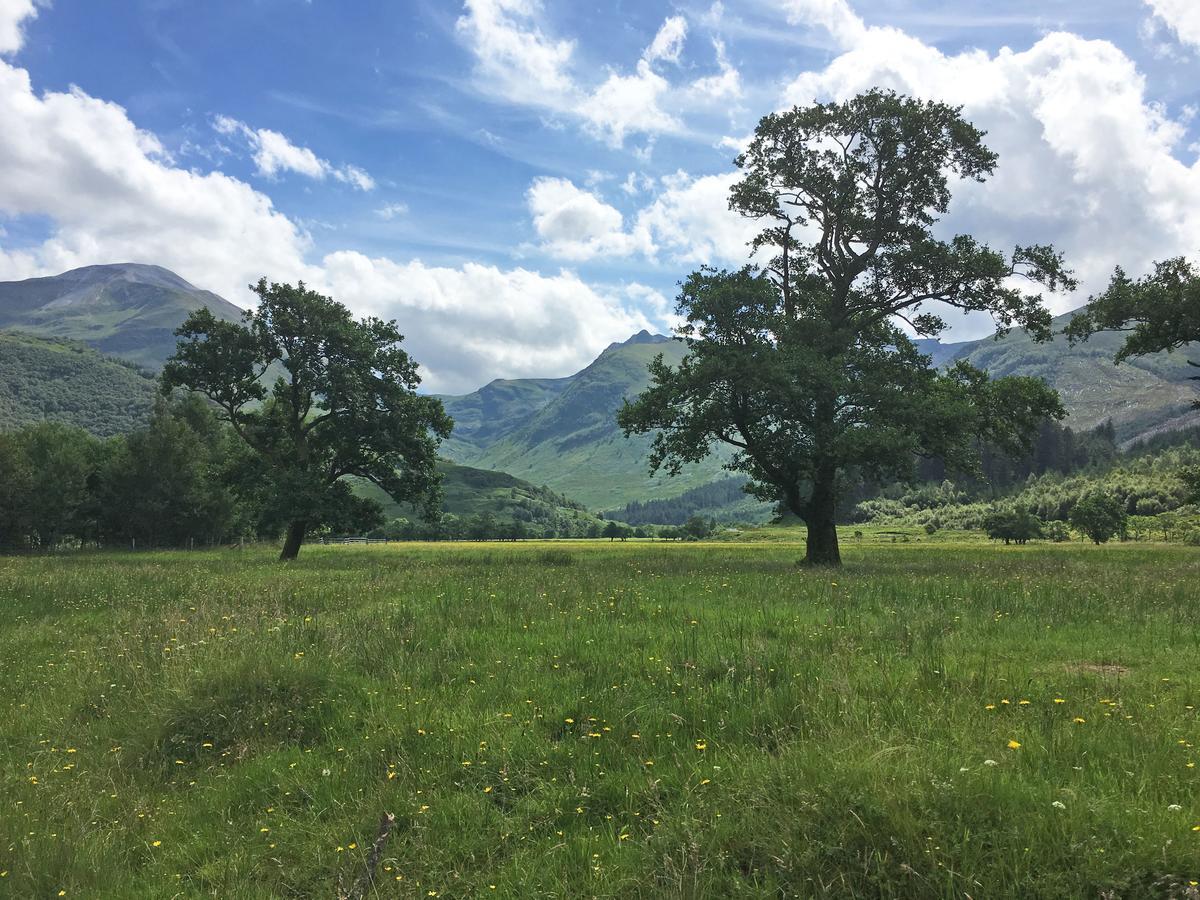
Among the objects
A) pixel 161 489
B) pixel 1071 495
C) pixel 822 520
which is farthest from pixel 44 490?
pixel 1071 495

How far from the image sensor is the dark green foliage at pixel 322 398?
36094mm

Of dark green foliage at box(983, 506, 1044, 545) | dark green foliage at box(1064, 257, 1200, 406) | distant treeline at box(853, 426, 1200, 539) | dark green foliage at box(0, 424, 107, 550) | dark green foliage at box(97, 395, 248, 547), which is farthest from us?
distant treeline at box(853, 426, 1200, 539)

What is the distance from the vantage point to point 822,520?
28.4m

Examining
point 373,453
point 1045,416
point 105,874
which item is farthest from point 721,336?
point 105,874

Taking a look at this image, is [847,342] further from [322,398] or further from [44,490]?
[44,490]

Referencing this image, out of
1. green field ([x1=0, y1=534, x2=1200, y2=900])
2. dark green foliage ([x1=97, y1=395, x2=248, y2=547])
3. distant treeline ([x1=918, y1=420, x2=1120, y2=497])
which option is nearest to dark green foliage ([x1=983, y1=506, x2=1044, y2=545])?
distant treeline ([x1=918, y1=420, x2=1120, y2=497])

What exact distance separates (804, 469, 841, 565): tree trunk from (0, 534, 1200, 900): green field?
52.2 feet

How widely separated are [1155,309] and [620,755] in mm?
31206

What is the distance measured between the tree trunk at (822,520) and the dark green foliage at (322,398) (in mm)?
21690

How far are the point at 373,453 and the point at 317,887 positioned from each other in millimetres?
35186

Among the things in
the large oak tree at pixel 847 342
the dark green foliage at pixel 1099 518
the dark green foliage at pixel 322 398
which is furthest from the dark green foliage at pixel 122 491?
the dark green foliage at pixel 1099 518

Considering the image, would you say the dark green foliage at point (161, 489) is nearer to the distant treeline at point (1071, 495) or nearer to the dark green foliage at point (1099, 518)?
the distant treeline at point (1071, 495)

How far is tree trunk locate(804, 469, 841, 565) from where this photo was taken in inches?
1093

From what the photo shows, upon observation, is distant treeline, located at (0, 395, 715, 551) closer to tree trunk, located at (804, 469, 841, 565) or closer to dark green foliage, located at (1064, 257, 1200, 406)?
tree trunk, located at (804, 469, 841, 565)
